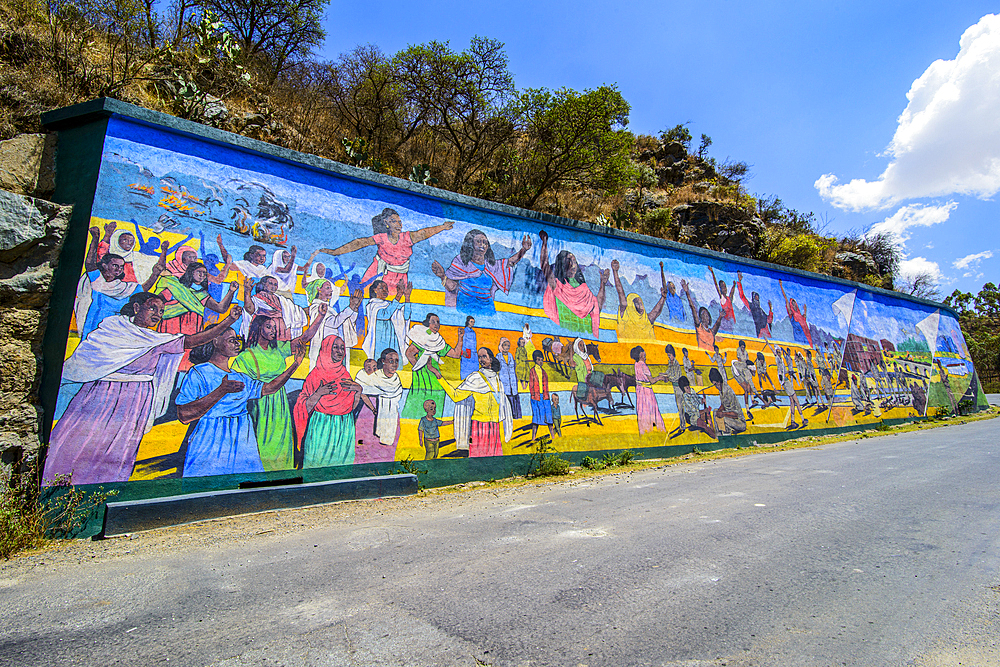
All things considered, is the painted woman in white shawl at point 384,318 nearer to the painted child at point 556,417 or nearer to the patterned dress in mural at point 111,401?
the patterned dress in mural at point 111,401

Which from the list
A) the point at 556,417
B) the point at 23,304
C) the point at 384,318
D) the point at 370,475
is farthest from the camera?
the point at 556,417

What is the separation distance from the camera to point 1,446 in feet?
19.3

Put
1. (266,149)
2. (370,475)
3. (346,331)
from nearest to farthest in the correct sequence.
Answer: (370,475) < (266,149) < (346,331)

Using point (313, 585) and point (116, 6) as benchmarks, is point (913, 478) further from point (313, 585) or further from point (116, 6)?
point (116, 6)

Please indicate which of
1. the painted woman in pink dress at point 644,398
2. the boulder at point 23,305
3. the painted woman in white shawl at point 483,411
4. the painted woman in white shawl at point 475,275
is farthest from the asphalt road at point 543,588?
the painted woman in pink dress at point 644,398

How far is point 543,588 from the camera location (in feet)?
13.1

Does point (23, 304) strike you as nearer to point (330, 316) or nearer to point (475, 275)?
point (330, 316)

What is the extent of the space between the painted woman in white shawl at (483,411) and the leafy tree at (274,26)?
40.1 ft

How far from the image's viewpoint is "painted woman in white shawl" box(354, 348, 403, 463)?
840 centimetres

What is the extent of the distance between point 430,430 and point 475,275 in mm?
3304

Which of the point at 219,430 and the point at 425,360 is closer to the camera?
A: the point at 219,430

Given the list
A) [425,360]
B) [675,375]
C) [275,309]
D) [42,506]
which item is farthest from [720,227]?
[42,506]

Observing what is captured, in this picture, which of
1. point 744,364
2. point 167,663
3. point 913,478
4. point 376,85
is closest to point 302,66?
point 376,85

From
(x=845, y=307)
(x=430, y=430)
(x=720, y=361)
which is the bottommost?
(x=430, y=430)
